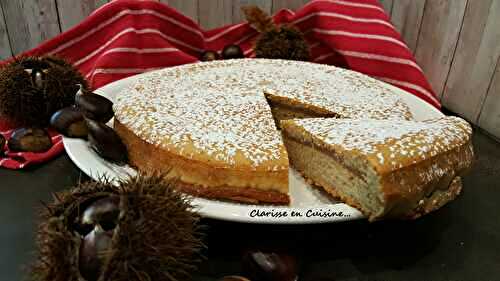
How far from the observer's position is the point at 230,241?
1430 mm

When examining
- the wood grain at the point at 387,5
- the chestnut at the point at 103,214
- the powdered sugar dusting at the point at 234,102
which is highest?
the wood grain at the point at 387,5

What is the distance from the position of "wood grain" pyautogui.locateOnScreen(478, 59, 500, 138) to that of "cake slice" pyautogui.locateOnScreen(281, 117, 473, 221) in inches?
29.0

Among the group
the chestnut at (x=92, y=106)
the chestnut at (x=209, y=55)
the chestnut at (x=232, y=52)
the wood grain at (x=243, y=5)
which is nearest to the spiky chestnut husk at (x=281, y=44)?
the chestnut at (x=232, y=52)

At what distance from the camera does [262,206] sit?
1.39m

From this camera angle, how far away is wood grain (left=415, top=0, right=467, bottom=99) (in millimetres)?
2443

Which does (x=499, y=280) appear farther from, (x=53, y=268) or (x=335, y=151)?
(x=53, y=268)

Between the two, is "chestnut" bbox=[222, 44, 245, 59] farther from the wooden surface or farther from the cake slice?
the cake slice

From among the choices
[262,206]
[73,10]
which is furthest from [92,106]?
[73,10]

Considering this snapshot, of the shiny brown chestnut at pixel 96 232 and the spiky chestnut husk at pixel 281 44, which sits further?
the spiky chestnut husk at pixel 281 44

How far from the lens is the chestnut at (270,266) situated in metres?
1.20

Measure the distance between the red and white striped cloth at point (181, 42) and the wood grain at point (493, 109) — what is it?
24 cm

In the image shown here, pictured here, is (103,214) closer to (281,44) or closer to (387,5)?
(281,44)

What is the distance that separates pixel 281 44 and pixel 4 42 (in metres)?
1.76

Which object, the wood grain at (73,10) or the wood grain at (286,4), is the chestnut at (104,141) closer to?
the wood grain at (73,10)
